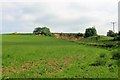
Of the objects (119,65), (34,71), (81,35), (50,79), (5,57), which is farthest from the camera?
(81,35)

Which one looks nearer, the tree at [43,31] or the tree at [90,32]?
the tree at [43,31]

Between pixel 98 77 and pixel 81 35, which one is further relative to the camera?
pixel 81 35

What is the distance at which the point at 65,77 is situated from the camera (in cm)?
1923

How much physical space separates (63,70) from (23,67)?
162 inches

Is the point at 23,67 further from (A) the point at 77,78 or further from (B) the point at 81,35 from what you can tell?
(B) the point at 81,35

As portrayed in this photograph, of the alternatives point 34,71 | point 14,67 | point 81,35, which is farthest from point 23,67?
point 81,35

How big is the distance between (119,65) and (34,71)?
7.46 metres

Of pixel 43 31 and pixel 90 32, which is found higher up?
pixel 43 31

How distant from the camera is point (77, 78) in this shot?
18.9 m

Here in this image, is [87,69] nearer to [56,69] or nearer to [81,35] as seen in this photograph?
[56,69]

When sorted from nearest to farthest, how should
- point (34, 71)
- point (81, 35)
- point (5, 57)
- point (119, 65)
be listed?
point (34, 71) → point (119, 65) → point (5, 57) → point (81, 35)

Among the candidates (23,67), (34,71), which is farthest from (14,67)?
(34,71)

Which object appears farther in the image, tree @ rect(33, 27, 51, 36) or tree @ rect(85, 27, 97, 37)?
tree @ rect(85, 27, 97, 37)

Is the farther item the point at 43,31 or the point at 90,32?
the point at 90,32
